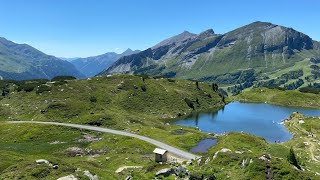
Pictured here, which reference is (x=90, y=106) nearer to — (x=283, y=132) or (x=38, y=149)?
(x=38, y=149)

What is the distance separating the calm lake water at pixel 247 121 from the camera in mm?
129975

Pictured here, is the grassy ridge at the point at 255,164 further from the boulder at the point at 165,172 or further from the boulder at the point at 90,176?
the boulder at the point at 90,176

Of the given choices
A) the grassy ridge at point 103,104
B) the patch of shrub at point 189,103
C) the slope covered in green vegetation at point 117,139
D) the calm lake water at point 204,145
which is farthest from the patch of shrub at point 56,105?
the patch of shrub at point 189,103

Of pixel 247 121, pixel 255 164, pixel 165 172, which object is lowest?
pixel 247 121

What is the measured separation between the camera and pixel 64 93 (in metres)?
159

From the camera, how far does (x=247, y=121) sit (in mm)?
158250

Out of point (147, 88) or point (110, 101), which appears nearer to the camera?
point (110, 101)

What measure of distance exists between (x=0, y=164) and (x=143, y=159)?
2988cm

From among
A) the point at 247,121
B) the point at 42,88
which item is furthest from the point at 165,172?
the point at 42,88

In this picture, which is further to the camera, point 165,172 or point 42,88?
point 42,88

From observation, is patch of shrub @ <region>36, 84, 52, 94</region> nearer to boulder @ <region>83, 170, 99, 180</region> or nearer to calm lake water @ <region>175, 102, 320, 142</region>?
calm lake water @ <region>175, 102, 320, 142</region>

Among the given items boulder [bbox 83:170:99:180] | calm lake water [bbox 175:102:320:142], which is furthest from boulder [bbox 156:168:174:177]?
calm lake water [bbox 175:102:320:142]

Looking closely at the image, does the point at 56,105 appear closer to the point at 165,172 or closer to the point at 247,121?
the point at 247,121

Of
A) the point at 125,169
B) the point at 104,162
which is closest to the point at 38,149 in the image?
the point at 104,162
